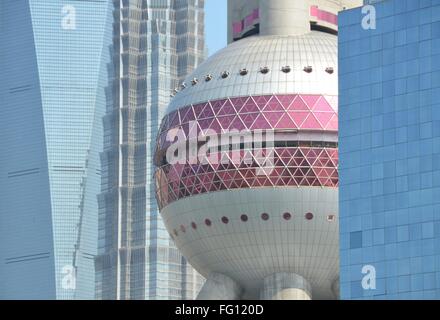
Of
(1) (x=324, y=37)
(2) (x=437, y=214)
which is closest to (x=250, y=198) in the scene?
(1) (x=324, y=37)

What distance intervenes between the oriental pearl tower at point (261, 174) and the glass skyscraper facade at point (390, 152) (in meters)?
23.6

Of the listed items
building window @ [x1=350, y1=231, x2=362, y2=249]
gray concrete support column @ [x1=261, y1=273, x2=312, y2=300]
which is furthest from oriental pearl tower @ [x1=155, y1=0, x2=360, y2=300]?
building window @ [x1=350, y1=231, x2=362, y2=249]

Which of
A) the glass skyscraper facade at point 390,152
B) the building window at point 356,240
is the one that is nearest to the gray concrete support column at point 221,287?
the glass skyscraper facade at point 390,152

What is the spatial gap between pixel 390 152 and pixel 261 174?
27.7 metres

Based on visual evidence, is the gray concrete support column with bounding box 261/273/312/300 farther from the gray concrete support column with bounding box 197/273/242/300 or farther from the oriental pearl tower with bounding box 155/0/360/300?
the gray concrete support column with bounding box 197/273/242/300

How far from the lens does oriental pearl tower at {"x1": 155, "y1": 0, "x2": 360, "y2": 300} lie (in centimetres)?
10856

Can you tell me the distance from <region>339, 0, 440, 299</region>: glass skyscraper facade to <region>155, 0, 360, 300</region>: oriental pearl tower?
77.6 feet

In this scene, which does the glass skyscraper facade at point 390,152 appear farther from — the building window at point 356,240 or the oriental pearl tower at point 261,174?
the oriental pearl tower at point 261,174

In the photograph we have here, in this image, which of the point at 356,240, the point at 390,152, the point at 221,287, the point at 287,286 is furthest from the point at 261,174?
the point at 356,240

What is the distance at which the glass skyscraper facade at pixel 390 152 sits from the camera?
78438 millimetres

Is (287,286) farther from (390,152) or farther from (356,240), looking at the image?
(390,152)

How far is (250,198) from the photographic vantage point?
109312mm
